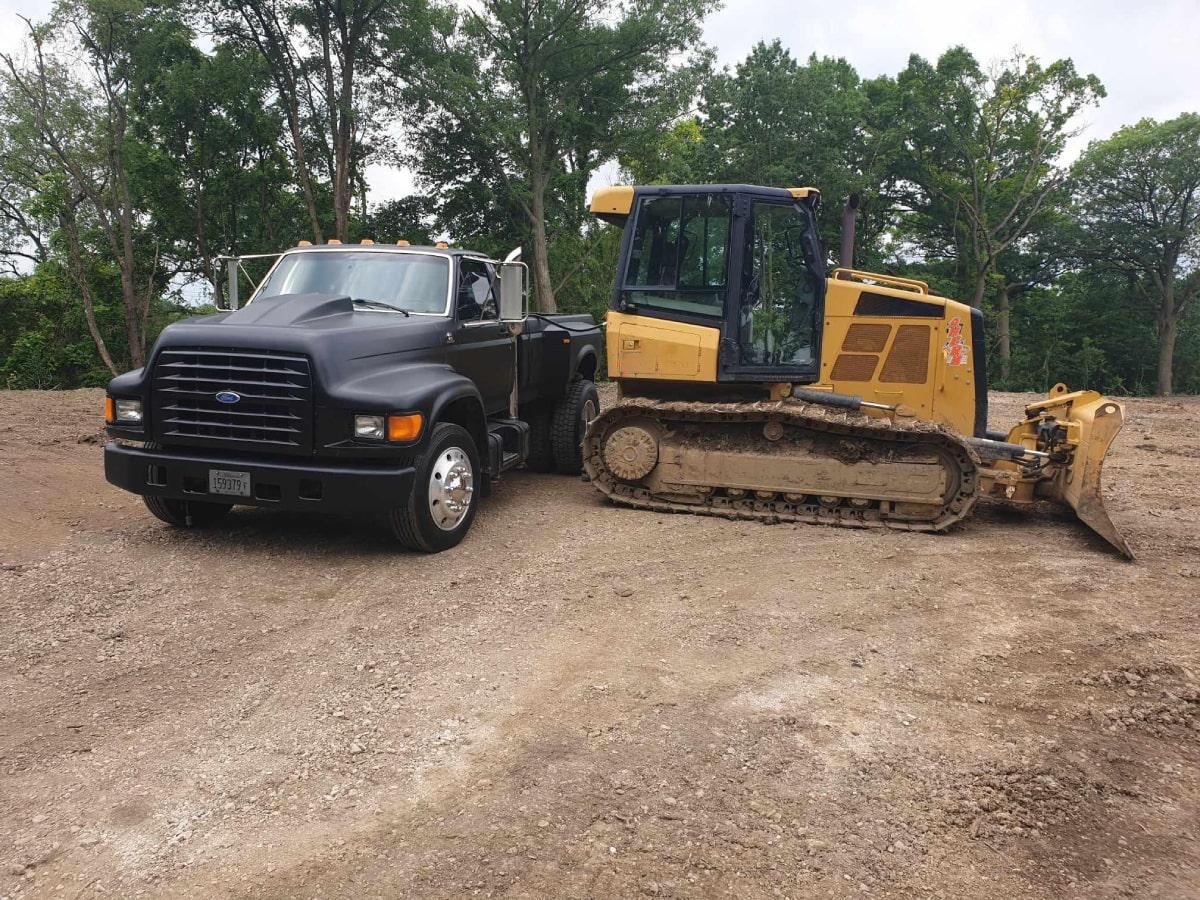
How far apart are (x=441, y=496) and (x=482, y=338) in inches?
68.7

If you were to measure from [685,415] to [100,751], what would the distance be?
205 inches

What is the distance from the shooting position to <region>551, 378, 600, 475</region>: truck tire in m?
9.50

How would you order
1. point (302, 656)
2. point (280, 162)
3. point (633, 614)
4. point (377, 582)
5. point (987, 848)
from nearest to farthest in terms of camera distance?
point (987, 848), point (302, 656), point (633, 614), point (377, 582), point (280, 162)

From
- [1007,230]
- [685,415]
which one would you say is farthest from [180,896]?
[1007,230]

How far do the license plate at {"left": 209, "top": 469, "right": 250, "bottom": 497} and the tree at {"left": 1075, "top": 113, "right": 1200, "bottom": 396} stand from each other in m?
36.1

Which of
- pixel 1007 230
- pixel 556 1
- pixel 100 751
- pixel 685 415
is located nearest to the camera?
pixel 100 751

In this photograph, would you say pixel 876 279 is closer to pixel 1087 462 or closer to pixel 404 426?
pixel 1087 462

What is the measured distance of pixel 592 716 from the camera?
3803mm

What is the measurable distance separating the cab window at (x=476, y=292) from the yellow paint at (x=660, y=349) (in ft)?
3.60

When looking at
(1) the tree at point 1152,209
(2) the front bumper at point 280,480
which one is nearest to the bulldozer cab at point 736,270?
(2) the front bumper at point 280,480

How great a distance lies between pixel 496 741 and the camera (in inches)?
141

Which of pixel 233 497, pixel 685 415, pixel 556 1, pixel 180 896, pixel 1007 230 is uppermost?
pixel 556 1

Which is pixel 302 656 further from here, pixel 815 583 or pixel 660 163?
pixel 660 163

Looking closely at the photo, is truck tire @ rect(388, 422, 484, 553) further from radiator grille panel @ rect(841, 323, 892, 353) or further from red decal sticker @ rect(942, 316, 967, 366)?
red decal sticker @ rect(942, 316, 967, 366)
